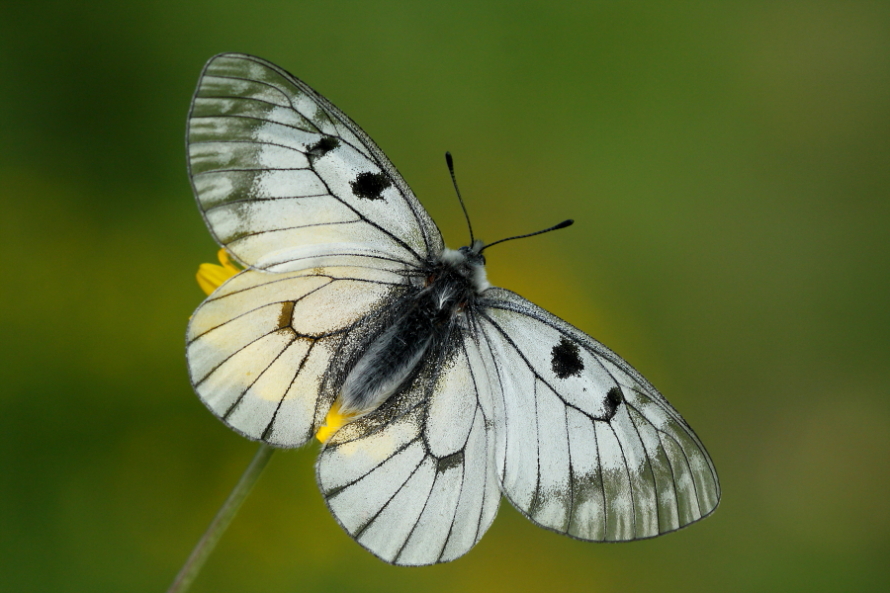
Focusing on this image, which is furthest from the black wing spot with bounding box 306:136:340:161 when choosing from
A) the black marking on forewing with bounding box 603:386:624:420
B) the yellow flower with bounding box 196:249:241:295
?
the black marking on forewing with bounding box 603:386:624:420

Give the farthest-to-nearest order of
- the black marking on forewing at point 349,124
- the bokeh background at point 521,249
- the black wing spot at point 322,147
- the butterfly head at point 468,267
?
the bokeh background at point 521,249 < the butterfly head at point 468,267 < the black wing spot at point 322,147 < the black marking on forewing at point 349,124

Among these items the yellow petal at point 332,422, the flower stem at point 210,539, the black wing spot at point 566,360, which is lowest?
the flower stem at point 210,539

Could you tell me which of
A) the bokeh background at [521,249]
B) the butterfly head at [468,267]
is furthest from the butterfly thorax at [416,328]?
the bokeh background at [521,249]

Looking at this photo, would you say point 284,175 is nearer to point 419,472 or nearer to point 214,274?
point 214,274

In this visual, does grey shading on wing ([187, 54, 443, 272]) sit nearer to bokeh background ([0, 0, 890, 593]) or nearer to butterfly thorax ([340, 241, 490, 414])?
butterfly thorax ([340, 241, 490, 414])

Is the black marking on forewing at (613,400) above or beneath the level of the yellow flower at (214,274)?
beneath

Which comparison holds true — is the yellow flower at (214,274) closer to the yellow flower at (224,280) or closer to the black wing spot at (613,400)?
the yellow flower at (224,280)

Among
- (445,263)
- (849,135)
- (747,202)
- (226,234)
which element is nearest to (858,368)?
(747,202)
